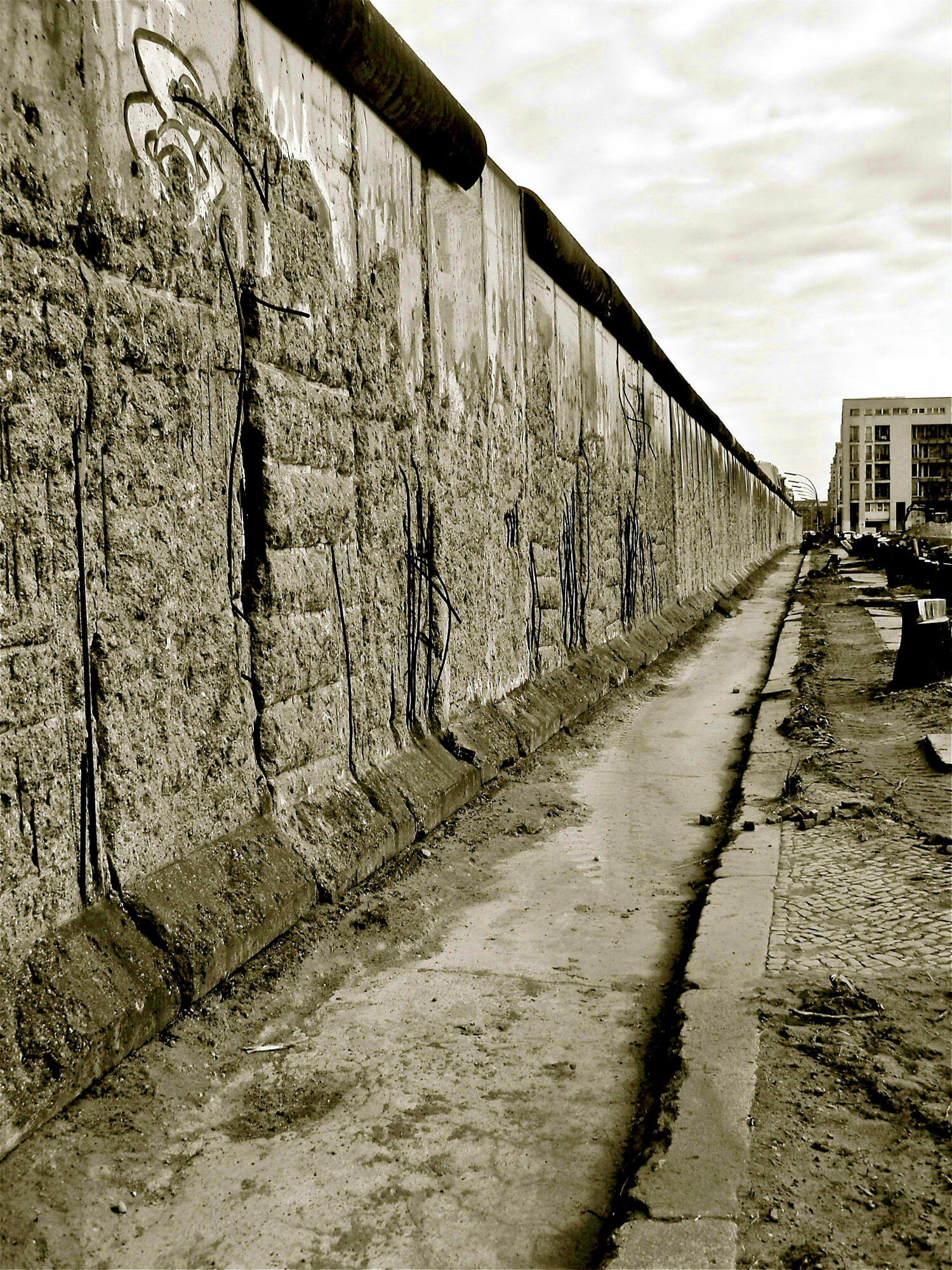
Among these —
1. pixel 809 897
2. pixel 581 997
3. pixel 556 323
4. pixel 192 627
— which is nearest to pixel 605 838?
pixel 809 897

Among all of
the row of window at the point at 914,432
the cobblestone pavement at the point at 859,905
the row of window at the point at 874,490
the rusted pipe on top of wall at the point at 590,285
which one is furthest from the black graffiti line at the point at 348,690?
the row of window at the point at 914,432

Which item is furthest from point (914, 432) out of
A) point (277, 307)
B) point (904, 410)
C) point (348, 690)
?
point (277, 307)

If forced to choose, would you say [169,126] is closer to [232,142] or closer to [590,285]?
[232,142]

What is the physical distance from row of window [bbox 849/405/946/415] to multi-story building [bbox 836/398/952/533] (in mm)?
67

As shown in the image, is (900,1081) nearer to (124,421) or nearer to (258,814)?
(258,814)

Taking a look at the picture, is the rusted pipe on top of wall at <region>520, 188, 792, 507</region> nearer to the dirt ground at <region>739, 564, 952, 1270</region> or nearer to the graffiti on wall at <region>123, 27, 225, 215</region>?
the graffiti on wall at <region>123, 27, 225, 215</region>

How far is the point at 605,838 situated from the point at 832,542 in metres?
46.3

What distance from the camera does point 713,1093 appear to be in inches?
75.5

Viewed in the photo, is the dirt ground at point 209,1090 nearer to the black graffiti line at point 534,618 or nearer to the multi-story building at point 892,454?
the black graffiti line at point 534,618

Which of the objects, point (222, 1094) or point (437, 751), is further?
point (437, 751)

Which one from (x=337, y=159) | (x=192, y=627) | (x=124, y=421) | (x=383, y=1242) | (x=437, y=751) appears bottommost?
(x=383, y=1242)

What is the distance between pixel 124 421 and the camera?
235 centimetres

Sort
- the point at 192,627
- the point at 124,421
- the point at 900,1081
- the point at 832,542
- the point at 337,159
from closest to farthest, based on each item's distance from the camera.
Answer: the point at 900,1081
the point at 124,421
the point at 192,627
the point at 337,159
the point at 832,542

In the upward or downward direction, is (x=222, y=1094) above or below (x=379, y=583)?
below
